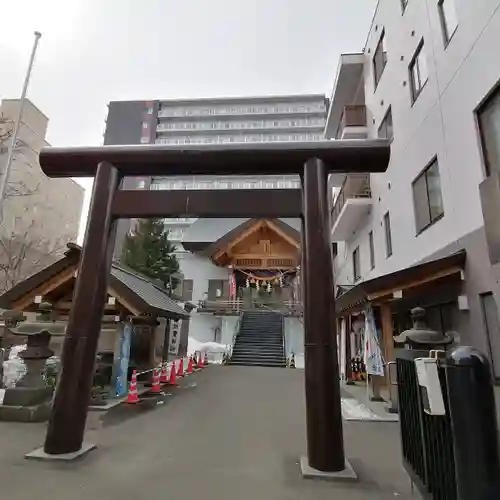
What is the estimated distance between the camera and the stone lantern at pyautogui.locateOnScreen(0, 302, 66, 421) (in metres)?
7.30

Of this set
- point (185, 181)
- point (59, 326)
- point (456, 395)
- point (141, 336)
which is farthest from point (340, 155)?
point (185, 181)

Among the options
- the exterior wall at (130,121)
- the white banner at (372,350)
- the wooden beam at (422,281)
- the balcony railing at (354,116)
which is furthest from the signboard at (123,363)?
the exterior wall at (130,121)

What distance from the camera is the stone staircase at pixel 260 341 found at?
1959 cm

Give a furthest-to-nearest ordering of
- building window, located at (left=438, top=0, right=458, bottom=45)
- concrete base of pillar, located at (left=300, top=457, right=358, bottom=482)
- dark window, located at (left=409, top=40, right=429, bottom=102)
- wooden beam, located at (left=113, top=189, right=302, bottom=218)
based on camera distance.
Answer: dark window, located at (left=409, top=40, right=429, bottom=102)
building window, located at (left=438, top=0, right=458, bottom=45)
wooden beam, located at (left=113, top=189, right=302, bottom=218)
concrete base of pillar, located at (left=300, top=457, right=358, bottom=482)

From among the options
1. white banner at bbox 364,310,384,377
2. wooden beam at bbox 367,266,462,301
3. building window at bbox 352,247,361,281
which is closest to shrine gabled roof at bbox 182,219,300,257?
building window at bbox 352,247,361,281

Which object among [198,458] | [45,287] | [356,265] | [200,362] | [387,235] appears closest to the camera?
[198,458]

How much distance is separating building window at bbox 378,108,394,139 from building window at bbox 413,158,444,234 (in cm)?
325

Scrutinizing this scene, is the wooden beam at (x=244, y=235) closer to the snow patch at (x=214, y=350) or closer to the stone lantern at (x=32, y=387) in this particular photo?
the snow patch at (x=214, y=350)

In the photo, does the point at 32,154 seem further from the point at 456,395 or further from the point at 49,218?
the point at 456,395

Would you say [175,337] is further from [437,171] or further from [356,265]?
[437,171]

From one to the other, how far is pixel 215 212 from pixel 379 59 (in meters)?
12.7

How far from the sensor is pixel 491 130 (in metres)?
6.66

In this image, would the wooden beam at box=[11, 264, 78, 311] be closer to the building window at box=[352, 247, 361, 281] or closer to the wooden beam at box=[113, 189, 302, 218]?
the wooden beam at box=[113, 189, 302, 218]

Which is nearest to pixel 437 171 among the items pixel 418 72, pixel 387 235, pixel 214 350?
pixel 418 72
